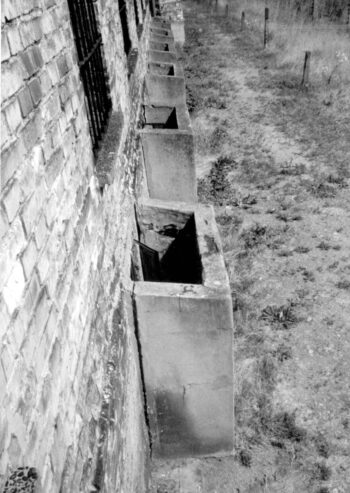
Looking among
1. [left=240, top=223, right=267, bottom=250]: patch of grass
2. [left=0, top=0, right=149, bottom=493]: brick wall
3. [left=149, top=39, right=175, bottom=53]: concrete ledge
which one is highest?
[left=0, top=0, right=149, bottom=493]: brick wall

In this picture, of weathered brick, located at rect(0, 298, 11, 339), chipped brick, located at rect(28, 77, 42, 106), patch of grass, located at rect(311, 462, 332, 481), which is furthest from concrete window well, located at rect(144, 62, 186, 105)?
weathered brick, located at rect(0, 298, 11, 339)

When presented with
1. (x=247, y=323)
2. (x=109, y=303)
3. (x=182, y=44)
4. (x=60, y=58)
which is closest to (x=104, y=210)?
(x=109, y=303)

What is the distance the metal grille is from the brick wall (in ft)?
1.59

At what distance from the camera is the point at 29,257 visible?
1.35 m

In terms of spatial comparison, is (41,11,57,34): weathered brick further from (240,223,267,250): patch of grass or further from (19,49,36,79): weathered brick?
(240,223,267,250): patch of grass

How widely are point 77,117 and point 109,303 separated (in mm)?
969

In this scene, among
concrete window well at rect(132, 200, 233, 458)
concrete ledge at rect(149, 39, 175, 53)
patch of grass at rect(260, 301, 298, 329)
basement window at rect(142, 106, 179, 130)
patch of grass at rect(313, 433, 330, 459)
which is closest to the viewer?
concrete window well at rect(132, 200, 233, 458)

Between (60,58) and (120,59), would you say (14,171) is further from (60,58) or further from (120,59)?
(120,59)

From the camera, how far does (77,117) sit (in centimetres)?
214

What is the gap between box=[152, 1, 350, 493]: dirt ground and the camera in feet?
11.1

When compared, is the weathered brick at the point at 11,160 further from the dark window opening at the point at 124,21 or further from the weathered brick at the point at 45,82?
the dark window opening at the point at 124,21

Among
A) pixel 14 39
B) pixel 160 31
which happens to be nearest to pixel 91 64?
pixel 14 39

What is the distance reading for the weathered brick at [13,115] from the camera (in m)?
1.24

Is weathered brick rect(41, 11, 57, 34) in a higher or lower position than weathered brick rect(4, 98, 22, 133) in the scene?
higher
